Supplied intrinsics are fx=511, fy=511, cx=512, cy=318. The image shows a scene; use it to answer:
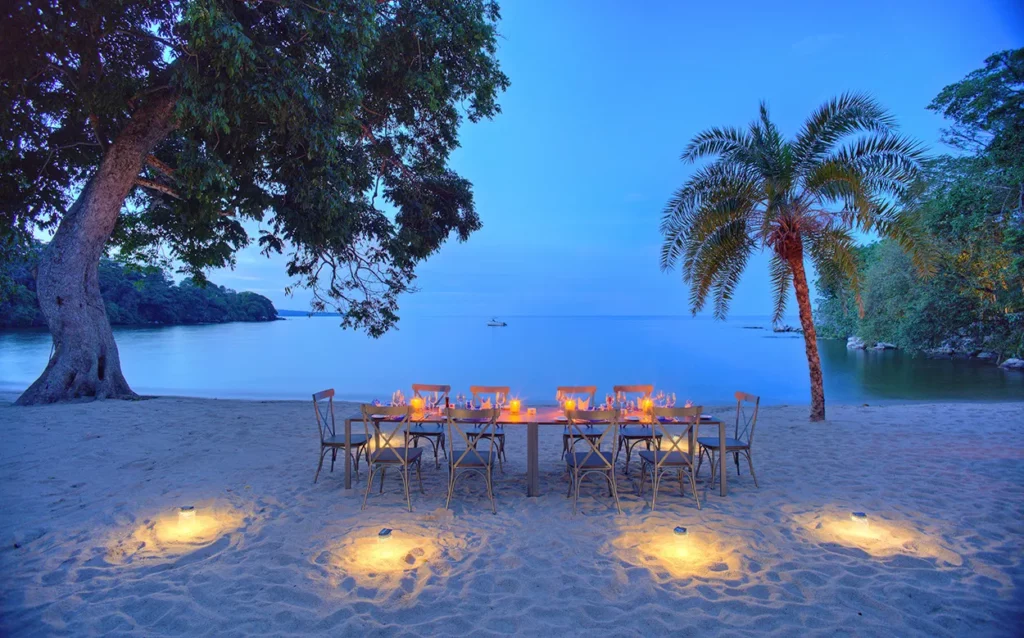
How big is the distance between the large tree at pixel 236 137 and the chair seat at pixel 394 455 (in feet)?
15.9

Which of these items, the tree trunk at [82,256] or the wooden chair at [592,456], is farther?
the tree trunk at [82,256]

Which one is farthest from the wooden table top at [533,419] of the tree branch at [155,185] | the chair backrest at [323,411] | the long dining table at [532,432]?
the tree branch at [155,185]

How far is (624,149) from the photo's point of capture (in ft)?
122

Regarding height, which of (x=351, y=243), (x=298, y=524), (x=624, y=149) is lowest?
(x=298, y=524)

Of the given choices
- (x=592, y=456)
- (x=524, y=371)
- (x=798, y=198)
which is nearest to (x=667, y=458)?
(x=592, y=456)

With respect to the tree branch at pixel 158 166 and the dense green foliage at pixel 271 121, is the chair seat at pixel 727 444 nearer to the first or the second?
the dense green foliage at pixel 271 121

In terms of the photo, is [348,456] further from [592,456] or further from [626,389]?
[626,389]

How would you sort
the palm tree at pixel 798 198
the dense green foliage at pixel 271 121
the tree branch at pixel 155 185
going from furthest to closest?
the tree branch at pixel 155 185, the palm tree at pixel 798 198, the dense green foliage at pixel 271 121

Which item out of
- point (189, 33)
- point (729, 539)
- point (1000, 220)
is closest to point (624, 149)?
point (1000, 220)

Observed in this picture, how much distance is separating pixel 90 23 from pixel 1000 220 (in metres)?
16.4

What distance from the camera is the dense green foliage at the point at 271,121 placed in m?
6.87

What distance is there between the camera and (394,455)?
4941mm

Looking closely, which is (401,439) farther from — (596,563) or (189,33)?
(189,33)

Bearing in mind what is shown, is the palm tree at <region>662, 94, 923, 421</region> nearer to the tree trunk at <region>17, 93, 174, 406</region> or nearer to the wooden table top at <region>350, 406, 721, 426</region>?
the wooden table top at <region>350, 406, 721, 426</region>
